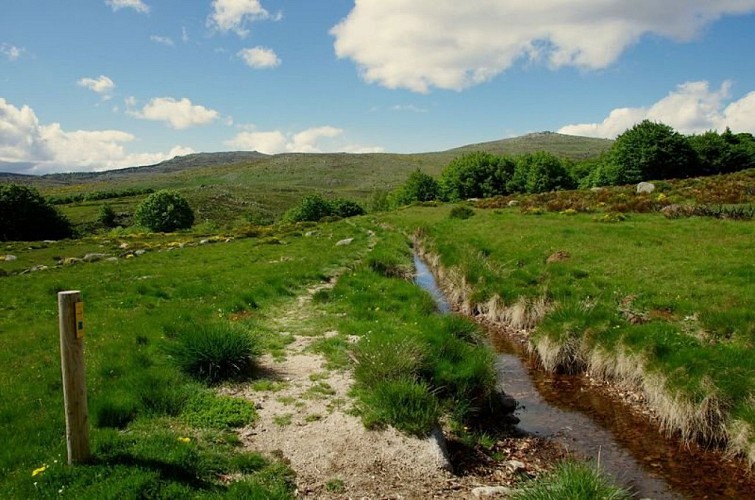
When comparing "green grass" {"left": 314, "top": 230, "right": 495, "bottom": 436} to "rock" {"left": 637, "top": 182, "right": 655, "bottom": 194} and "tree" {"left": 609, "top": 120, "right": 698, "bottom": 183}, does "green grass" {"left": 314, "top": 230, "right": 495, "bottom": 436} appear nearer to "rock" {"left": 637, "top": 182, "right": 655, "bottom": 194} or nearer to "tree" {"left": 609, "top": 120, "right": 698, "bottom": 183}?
"rock" {"left": 637, "top": 182, "right": 655, "bottom": 194}

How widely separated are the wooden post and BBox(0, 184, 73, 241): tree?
3535 inches

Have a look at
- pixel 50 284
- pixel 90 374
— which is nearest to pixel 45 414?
pixel 90 374

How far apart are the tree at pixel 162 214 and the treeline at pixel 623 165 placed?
194 feet

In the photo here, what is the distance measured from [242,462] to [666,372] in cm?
915

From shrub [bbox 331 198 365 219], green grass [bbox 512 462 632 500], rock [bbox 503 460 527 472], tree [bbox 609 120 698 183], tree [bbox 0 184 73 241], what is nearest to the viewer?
green grass [bbox 512 462 632 500]

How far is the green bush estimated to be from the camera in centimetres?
1104

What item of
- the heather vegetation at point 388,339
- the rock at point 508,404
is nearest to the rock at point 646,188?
the heather vegetation at point 388,339

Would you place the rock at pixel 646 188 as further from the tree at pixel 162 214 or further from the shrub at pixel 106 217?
the shrub at pixel 106 217

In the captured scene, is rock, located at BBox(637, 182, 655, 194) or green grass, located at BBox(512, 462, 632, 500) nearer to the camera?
green grass, located at BBox(512, 462, 632, 500)

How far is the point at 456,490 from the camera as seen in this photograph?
7938mm

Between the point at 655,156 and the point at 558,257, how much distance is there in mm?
61755

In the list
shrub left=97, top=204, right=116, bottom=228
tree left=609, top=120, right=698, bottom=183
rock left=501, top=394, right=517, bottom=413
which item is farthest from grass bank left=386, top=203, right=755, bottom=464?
shrub left=97, top=204, right=116, bottom=228

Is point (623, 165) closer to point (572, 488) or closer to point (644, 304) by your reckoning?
point (644, 304)

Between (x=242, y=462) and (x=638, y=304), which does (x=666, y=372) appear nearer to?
(x=638, y=304)
